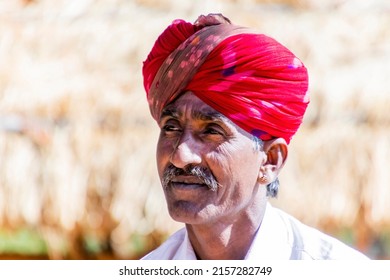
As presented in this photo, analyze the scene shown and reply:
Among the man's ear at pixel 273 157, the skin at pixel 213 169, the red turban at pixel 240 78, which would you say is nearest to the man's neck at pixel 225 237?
the skin at pixel 213 169

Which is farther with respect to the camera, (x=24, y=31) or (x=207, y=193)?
(x=24, y=31)

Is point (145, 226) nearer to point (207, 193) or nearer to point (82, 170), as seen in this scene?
point (82, 170)

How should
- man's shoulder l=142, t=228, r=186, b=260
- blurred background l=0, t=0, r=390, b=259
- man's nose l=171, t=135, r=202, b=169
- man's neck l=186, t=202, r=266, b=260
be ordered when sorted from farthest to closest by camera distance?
blurred background l=0, t=0, r=390, b=259
man's shoulder l=142, t=228, r=186, b=260
man's neck l=186, t=202, r=266, b=260
man's nose l=171, t=135, r=202, b=169

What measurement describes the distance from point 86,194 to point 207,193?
904 millimetres

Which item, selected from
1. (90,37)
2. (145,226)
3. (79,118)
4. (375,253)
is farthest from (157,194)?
(375,253)

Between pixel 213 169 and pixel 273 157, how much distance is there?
210 mm

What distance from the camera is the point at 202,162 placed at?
8.09 feet

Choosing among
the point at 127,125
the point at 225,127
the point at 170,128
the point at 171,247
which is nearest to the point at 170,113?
the point at 170,128

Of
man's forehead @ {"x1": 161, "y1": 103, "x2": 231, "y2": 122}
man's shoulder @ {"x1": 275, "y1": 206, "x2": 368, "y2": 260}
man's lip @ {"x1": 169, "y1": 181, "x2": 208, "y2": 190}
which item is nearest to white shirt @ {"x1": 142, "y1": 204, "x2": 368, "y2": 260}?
man's shoulder @ {"x1": 275, "y1": 206, "x2": 368, "y2": 260}

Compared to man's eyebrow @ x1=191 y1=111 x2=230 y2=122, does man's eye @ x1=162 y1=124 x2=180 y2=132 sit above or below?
below

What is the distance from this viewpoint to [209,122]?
2.47 meters

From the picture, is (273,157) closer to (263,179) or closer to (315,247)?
(263,179)

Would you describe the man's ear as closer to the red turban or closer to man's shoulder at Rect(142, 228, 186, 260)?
the red turban

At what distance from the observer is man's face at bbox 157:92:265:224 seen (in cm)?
245
